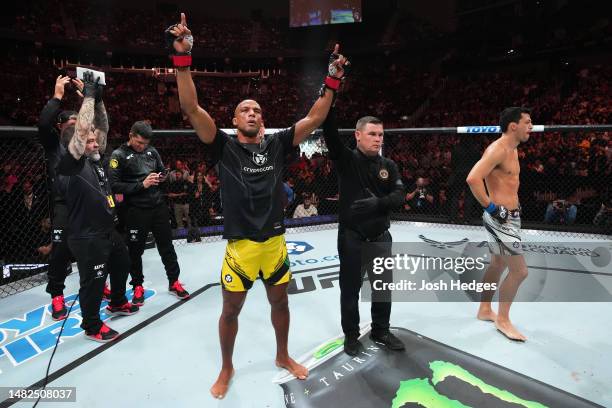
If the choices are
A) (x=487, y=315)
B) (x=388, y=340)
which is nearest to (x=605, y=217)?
(x=487, y=315)

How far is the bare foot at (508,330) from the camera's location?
102 inches

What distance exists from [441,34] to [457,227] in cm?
1305

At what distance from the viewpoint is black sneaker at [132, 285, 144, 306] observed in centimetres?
321

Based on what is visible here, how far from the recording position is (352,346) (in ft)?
7.81

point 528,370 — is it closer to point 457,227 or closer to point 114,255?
point 114,255

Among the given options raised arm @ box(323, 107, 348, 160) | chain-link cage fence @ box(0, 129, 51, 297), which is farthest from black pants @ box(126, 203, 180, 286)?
raised arm @ box(323, 107, 348, 160)

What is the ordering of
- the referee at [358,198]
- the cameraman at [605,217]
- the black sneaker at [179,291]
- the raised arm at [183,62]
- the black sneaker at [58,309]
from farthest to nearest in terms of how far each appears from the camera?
1. the cameraman at [605,217]
2. the black sneaker at [179,291]
3. the black sneaker at [58,309]
4. the referee at [358,198]
5. the raised arm at [183,62]

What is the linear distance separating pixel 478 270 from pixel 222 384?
118 inches

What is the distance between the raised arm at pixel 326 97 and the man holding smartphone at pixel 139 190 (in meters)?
1.53

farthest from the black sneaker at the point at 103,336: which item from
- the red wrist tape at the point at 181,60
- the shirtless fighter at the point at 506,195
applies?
the shirtless fighter at the point at 506,195

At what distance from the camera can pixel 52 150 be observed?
254 cm

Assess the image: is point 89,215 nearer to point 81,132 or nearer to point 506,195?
point 81,132

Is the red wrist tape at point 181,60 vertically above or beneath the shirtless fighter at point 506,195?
above

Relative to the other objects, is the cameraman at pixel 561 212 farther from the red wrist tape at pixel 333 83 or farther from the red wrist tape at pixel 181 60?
the red wrist tape at pixel 181 60
